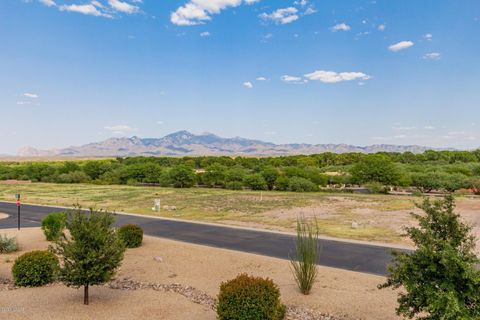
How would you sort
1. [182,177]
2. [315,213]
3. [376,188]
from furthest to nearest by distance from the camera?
[182,177] → [376,188] → [315,213]

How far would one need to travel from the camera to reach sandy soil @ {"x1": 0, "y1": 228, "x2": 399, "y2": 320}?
396 inches

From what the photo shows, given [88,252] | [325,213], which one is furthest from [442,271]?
[325,213]

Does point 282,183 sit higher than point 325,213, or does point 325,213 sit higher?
point 282,183

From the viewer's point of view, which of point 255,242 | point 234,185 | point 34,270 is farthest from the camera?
point 234,185

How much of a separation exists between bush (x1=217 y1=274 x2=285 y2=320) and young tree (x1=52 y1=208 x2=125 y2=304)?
3.46 meters

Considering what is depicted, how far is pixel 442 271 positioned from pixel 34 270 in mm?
12166

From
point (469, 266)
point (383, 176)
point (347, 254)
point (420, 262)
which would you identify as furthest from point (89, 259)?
point (383, 176)

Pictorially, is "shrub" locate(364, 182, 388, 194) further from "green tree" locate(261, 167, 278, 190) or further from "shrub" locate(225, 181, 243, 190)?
"shrub" locate(225, 181, 243, 190)

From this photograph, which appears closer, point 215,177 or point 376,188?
point 376,188

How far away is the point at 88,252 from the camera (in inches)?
390

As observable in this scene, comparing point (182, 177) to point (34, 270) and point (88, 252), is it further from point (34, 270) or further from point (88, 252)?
point (88, 252)

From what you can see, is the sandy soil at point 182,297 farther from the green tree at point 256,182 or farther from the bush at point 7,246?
the green tree at point 256,182

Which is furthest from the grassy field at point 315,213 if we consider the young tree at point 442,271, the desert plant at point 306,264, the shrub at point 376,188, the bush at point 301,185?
the shrub at point 376,188

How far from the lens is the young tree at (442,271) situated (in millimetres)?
6715
